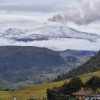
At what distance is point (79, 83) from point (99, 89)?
12.5m

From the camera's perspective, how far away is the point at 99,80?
16262 centimetres

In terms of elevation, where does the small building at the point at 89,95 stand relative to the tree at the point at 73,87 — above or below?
below

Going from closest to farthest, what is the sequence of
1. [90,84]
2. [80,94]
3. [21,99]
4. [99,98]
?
[99,98], [80,94], [21,99], [90,84]

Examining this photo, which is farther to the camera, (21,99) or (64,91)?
(64,91)

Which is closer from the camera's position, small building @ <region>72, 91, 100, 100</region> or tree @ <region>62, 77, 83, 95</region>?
small building @ <region>72, 91, 100, 100</region>

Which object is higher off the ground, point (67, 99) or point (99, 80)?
point (99, 80)

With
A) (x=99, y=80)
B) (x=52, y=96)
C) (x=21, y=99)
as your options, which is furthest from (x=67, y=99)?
(x=99, y=80)

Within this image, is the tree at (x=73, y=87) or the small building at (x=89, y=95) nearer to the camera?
the small building at (x=89, y=95)

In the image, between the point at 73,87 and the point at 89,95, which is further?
the point at 73,87

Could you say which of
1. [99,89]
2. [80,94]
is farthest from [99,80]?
[80,94]

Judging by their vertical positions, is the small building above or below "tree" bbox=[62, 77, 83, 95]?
below

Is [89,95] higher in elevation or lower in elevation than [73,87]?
lower

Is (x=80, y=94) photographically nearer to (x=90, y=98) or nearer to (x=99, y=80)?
(x=90, y=98)

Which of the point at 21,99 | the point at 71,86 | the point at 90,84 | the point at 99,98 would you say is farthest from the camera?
the point at 90,84
